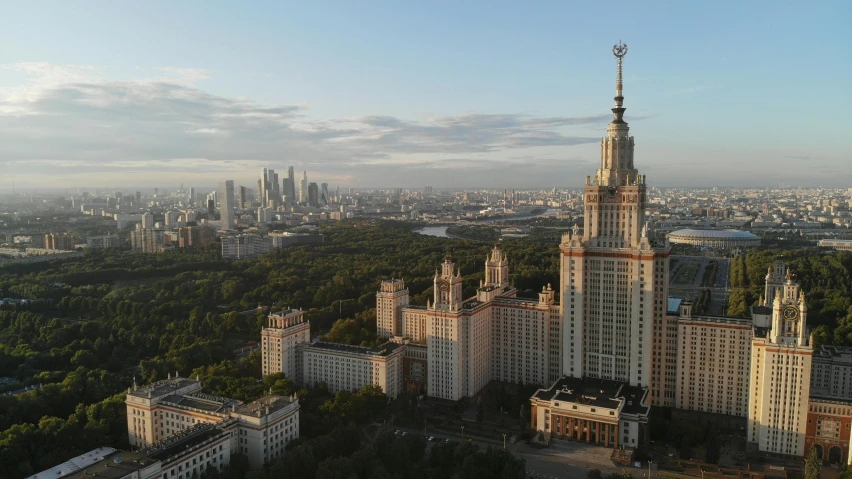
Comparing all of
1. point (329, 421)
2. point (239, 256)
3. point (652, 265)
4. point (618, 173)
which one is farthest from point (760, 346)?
point (239, 256)

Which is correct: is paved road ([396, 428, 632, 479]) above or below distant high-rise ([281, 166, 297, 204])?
below

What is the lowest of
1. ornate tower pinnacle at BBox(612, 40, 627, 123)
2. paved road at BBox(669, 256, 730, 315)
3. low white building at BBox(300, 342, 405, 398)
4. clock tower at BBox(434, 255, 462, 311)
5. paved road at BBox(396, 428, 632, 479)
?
paved road at BBox(396, 428, 632, 479)

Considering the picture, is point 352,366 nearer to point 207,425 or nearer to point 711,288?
point 207,425

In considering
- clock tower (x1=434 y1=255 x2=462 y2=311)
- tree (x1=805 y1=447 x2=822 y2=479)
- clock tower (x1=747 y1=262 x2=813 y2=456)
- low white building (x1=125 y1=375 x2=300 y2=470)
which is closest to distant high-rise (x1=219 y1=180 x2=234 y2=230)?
clock tower (x1=434 y1=255 x2=462 y2=311)

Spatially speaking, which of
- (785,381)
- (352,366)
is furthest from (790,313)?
(352,366)

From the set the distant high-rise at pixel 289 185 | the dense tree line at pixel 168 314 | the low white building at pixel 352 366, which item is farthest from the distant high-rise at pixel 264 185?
the low white building at pixel 352 366

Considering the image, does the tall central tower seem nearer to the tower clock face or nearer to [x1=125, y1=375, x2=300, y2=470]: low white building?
the tower clock face

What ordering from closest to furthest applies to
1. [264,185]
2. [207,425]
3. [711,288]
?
[207,425] → [711,288] → [264,185]
